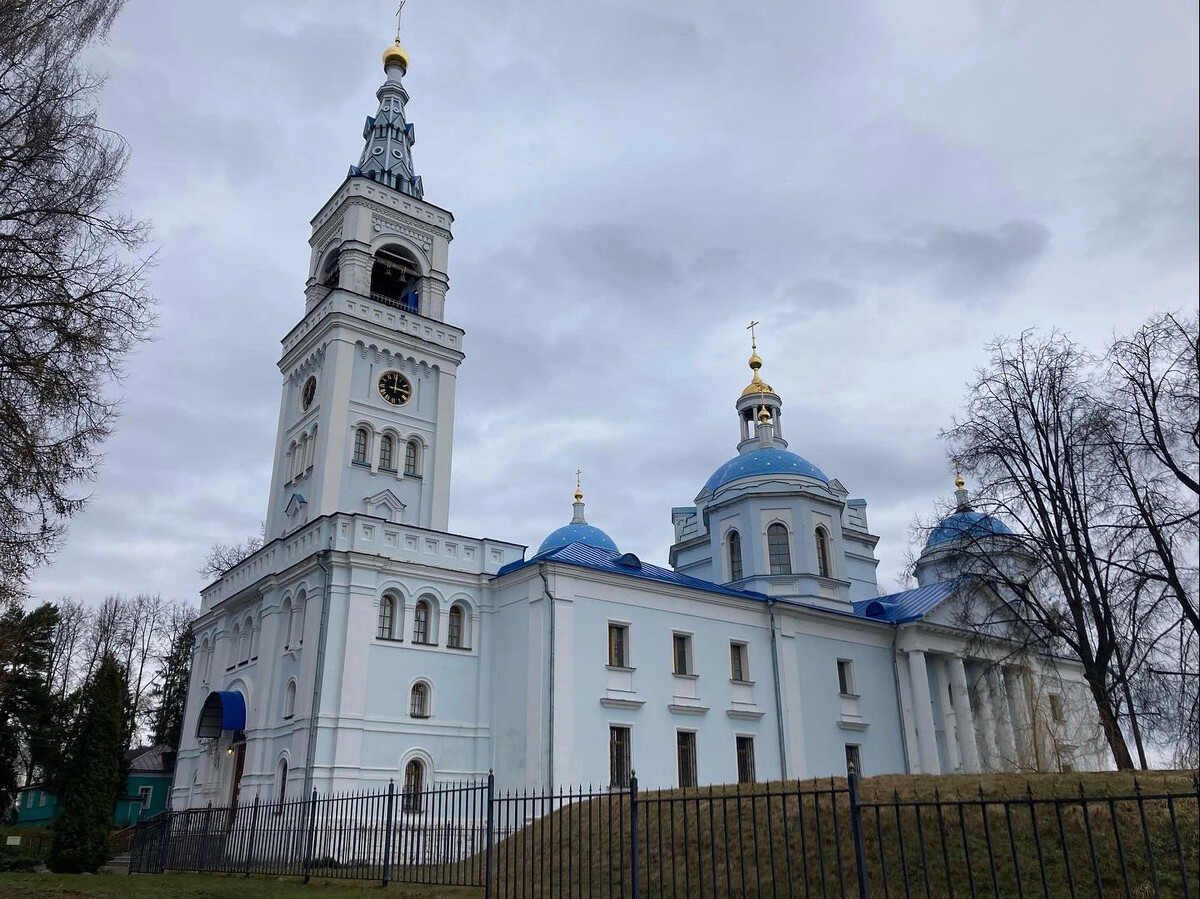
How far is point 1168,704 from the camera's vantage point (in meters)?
16.7

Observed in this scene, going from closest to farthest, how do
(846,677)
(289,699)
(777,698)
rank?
(289,699), (777,698), (846,677)

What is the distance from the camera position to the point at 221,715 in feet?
85.1

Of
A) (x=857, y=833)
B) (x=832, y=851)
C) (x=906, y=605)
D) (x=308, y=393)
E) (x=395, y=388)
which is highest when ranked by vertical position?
(x=308, y=393)

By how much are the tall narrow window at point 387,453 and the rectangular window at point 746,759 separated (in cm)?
1365

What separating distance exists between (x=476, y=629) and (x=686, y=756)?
710cm

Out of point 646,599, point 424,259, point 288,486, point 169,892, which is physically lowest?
point 169,892

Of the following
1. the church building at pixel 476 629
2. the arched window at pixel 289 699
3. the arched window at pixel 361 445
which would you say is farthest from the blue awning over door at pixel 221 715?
the arched window at pixel 361 445

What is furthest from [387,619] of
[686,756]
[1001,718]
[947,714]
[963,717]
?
[1001,718]

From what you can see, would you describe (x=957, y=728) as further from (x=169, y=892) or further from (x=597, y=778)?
(x=169, y=892)

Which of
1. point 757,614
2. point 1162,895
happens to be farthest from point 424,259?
point 1162,895

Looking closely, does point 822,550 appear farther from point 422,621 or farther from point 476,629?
point 422,621

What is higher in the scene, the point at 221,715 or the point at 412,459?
the point at 412,459

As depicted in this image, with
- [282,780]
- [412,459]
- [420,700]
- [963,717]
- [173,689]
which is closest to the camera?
[282,780]

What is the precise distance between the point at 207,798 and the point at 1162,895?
82.3 feet
